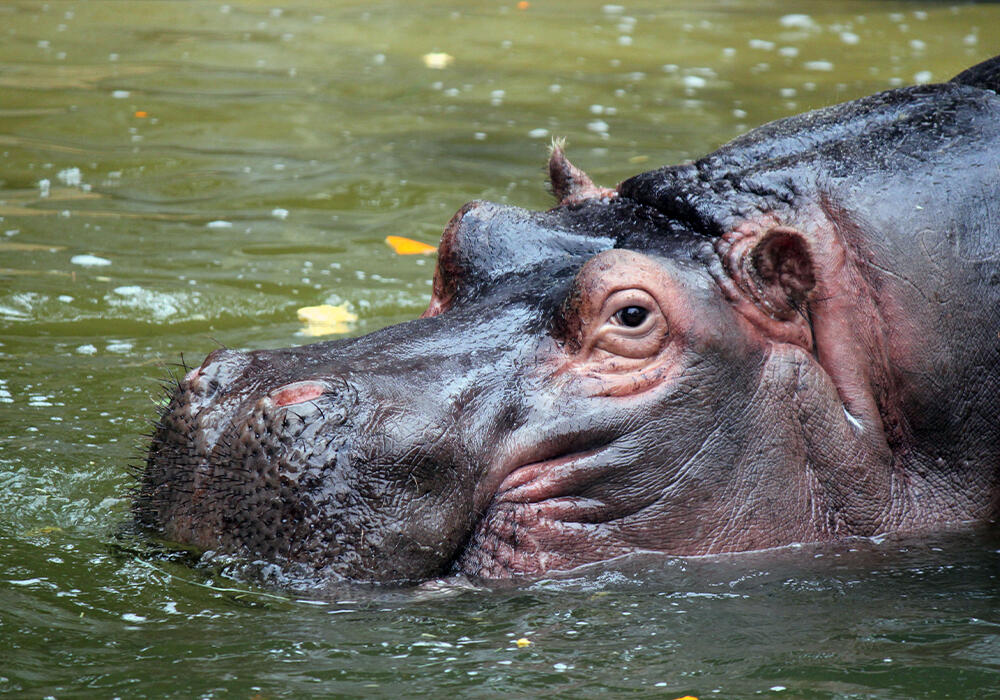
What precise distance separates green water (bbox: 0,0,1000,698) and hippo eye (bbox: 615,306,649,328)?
2.58 feet

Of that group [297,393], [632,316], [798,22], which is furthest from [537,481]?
[798,22]

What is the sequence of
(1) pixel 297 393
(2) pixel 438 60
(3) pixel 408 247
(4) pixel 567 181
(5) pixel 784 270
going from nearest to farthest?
(1) pixel 297 393 < (5) pixel 784 270 < (4) pixel 567 181 < (3) pixel 408 247 < (2) pixel 438 60

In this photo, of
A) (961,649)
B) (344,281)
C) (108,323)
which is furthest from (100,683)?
(344,281)

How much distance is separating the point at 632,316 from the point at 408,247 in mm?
4797

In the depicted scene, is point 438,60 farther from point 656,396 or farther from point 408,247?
point 656,396

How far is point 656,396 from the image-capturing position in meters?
4.46

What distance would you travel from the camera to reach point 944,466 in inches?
188

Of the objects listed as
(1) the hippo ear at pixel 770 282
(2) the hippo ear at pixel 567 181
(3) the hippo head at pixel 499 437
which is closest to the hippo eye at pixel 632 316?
(3) the hippo head at pixel 499 437

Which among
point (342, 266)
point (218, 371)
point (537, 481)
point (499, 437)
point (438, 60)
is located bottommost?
point (537, 481)

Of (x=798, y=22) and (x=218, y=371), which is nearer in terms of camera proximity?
(x=218, y=371)

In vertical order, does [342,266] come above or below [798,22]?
below

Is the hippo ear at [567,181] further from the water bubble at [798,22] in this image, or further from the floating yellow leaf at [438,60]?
the water bubble at [798,22]

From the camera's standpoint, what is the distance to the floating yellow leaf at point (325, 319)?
24.9 ft

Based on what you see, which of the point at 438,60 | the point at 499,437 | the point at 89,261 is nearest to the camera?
the point at 499,437
